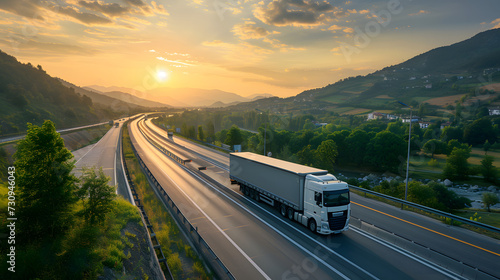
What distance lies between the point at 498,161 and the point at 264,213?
88.6 meters

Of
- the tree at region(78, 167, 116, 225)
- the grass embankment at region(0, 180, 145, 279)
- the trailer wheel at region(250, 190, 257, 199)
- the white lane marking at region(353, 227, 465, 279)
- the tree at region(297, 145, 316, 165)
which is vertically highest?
the tree at region(78, 167, 116, 225)

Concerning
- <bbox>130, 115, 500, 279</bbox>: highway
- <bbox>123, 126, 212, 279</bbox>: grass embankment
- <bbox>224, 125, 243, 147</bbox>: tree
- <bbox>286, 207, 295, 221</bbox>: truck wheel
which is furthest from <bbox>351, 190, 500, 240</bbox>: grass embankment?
<bbox>224, 125, 243, 147</bbox>: tree

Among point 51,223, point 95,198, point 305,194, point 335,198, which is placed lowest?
point 305,194

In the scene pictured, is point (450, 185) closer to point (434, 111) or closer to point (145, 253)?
point (145, 253)

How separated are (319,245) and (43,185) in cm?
1671

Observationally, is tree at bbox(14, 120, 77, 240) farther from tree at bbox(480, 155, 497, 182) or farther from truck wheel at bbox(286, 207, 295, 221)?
tree at bbox(480, 155, 497, 182)

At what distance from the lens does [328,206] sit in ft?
57.6

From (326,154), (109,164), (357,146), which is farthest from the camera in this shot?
(357,146)

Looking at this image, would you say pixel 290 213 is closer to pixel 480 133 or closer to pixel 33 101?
pixel 480 133

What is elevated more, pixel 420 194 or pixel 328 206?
pixel 328 206

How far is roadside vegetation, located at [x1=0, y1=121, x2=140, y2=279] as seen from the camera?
A: 403 inches

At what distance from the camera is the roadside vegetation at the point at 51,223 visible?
10227mm

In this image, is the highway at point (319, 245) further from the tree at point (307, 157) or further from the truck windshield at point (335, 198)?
the tree at point (307, 157)

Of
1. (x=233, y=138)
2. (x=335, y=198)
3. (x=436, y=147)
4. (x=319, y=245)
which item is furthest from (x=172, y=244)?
(x=436, y=147)
